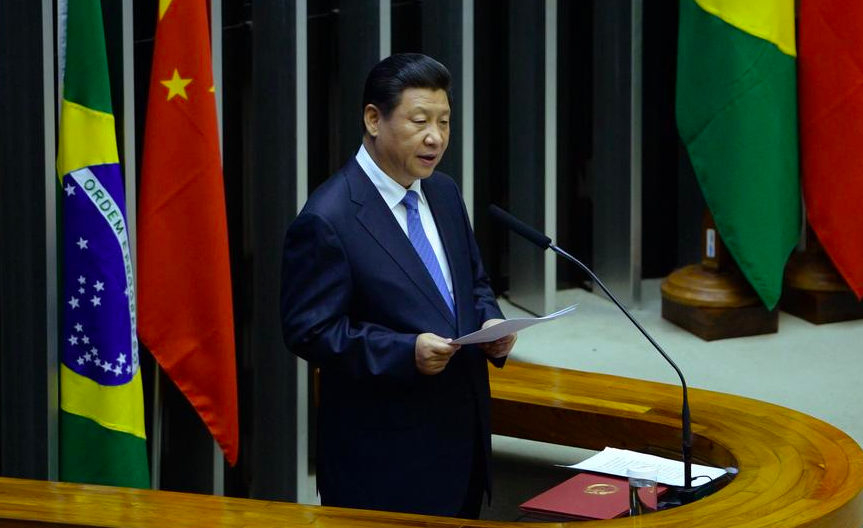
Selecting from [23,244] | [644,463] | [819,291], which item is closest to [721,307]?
[819,291]

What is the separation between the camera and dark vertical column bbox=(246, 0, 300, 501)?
385 centimetres

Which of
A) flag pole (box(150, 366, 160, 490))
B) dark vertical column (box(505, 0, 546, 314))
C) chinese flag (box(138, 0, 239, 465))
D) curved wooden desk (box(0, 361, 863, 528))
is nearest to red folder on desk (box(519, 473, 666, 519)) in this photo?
curved wooden desk (box(0, 361, 863, 528))

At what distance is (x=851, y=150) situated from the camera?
4234 millimetres

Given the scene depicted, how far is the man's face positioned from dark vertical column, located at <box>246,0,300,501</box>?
1504 mm

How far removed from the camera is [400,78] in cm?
238

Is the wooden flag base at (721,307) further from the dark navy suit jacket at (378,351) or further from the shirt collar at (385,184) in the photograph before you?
the shirt collar at (385,184)

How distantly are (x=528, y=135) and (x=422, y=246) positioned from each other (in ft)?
7.03

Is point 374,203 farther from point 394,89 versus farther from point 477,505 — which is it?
point 477,505

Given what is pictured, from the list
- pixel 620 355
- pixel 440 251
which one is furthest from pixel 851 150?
pixel 440 251

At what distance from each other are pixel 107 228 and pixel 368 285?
3.62ft

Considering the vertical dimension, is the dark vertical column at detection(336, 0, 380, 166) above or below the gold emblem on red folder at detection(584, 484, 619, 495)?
above

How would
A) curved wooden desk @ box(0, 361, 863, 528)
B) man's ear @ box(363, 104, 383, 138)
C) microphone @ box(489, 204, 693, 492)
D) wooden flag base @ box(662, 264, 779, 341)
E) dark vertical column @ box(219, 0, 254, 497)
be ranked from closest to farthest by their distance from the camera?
curved wooden desk @ box(0, 361, 863, 528) < microphone @ box(489, 204, 693, 492) < man's ear @ box(363, 104, 383, 138) < dark vertical column @ box(219, 0, 254, 497) < wooden flag base @ box(662, 264, 779, 341)

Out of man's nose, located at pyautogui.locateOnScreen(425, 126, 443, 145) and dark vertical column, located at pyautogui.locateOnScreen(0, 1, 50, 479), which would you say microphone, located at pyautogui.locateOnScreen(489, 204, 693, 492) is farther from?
dark vertical column, located at pyautogui.locateOnScreen(0, 1, 50, 479)

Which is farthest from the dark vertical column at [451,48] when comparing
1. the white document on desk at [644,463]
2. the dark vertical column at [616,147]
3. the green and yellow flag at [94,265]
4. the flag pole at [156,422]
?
the white document on desk at [644,463]
